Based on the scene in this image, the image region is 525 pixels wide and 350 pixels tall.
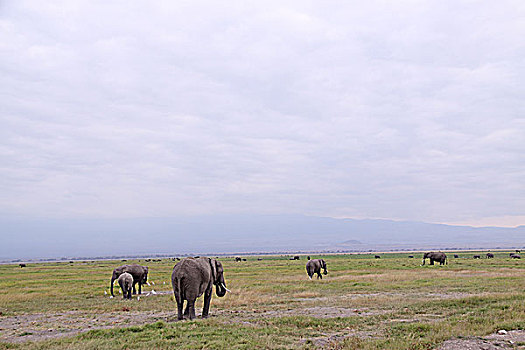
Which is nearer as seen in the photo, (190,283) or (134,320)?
(190,283)

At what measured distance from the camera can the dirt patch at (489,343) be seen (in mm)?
11048

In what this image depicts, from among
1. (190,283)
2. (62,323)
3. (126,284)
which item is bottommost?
(62,323)

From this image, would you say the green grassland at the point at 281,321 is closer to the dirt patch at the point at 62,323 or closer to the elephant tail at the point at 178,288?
the dirt patch at the point at 62,323

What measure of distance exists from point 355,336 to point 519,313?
695 centimetres

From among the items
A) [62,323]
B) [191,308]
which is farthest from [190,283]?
[62,323]

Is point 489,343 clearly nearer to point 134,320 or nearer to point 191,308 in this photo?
point 191,308

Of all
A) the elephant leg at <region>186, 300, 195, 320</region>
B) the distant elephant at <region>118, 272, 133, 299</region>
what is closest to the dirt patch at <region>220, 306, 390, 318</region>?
the elephant leg at <region>186, 300, 195, 320</region>

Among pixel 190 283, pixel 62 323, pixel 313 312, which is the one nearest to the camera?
pixel 190 283

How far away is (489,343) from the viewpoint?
11414mm

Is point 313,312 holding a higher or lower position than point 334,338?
lower

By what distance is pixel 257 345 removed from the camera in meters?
11.6

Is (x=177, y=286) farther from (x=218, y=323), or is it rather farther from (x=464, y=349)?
(x=464, y=349)

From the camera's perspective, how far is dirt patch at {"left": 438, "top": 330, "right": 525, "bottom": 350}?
1105cm

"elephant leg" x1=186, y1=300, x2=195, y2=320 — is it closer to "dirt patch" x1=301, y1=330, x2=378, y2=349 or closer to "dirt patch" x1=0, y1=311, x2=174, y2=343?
"dirt patch" x1=0, y1=311, x2=174, y2=343
